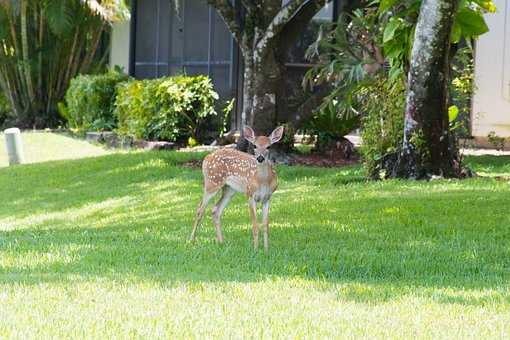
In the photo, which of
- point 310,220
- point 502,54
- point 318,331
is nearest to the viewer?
point 318,331

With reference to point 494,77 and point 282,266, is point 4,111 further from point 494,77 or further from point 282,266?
point 282,266

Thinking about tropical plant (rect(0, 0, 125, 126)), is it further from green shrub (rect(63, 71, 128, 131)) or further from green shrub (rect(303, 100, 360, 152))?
green shrub (rect(303, 100, 360, 152))

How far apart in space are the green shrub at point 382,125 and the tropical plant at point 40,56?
40.8 ft

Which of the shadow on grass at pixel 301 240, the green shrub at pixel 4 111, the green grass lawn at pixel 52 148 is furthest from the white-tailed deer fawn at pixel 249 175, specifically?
the green shrub at pixel 4 111

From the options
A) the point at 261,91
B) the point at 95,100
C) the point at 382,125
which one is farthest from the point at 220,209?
the point at 95,100

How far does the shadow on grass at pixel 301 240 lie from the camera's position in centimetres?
819

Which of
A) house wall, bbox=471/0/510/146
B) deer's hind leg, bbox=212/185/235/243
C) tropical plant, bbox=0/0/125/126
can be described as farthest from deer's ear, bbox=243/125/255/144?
tropical plant, bbox=0/0/125/126

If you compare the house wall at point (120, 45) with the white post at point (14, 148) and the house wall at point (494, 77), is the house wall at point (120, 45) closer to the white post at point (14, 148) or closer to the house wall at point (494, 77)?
the white post at point (14, 148)

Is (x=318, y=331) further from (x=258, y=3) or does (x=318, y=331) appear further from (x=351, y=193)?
(x=258, y=3)

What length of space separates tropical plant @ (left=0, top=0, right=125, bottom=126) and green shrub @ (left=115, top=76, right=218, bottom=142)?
5424mm

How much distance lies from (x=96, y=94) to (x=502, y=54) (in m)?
9.48

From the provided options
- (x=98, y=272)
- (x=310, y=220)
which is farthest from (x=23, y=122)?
(x=98, y=272)

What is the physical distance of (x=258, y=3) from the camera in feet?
58.9

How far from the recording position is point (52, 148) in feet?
75.3
